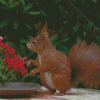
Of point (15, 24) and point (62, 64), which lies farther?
point (15, 24)

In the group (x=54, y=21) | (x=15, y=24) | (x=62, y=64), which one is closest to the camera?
(x=62, y=64)

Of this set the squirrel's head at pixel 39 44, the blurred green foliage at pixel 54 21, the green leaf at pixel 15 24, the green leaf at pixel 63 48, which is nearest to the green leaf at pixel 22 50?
the blurred green foliage at pixel 54 21

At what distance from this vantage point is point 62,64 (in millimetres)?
2094

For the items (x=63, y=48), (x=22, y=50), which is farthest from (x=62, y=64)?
(x=22, y=50)

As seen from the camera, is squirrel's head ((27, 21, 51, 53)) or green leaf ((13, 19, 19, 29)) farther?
green leaf ((13, 19, 19, 29))

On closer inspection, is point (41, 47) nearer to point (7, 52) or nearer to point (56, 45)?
point (7, 52)

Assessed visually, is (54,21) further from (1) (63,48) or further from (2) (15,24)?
(2) (15,24)

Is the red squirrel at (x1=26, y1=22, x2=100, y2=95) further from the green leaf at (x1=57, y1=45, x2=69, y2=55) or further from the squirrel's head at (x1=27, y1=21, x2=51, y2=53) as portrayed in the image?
the green leaf at (x1=57, y1=45, x2=69, y2=55)

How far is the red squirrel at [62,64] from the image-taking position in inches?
81.0

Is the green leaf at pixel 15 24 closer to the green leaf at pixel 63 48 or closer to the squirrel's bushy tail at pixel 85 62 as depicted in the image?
the green leaf at pixel 63 48

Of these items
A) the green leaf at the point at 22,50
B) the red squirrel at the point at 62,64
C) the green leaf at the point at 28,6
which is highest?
the green leaf at the point at 28,6

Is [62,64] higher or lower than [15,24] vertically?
lower

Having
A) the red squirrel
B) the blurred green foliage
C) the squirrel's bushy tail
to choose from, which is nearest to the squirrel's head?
the red squirrel

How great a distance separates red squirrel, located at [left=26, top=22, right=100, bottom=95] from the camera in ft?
6.75
